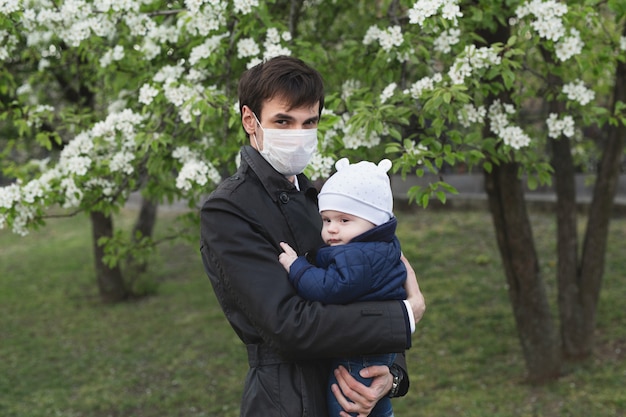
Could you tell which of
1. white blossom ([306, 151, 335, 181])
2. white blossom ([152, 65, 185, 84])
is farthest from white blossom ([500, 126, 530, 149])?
white blossom ([152, 65, 185, 84])

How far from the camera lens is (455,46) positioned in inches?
188

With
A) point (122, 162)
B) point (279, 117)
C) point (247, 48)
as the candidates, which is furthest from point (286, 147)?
point (122, 162)

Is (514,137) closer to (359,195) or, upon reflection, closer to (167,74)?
(167,74)

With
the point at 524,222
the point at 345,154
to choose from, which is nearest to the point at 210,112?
the point at 345,154

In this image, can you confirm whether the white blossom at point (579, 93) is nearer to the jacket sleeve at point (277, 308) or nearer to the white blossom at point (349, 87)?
the white blossom at point (349, 87)

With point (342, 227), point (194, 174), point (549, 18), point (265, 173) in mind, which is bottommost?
point (194, 174)

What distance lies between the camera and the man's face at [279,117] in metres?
2.27

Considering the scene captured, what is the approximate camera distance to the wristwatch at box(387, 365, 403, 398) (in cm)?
243

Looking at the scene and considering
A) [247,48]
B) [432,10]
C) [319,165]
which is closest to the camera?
[319,165]

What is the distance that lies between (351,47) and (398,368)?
333cm

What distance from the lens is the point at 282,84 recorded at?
87.3 inches

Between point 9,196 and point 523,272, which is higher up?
point 9,196

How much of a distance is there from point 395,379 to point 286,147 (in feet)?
2.66

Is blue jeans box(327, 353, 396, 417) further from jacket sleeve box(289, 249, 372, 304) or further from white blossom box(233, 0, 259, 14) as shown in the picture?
white blossom box(233, 0, 259, 14)
